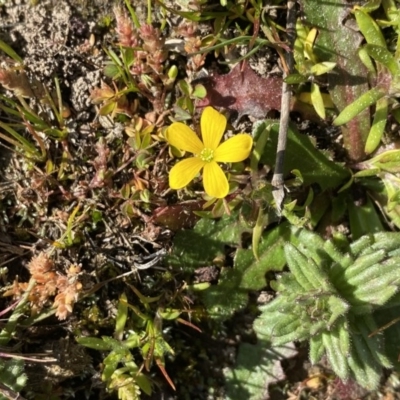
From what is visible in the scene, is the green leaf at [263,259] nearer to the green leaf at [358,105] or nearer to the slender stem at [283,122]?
the slender stem at [283,122]

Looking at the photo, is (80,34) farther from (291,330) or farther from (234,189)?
(291,330)

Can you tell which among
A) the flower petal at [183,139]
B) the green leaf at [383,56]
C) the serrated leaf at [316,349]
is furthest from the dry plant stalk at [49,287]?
the green leaf at [383,56]

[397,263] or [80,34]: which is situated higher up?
[80,34]

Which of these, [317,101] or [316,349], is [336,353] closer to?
[316,349]

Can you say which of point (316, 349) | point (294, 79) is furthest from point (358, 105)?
point (316, 349)

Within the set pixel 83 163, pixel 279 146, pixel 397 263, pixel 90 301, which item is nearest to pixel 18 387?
pixel 90 301

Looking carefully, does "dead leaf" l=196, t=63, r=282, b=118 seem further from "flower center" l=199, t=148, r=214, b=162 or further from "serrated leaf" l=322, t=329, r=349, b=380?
"serrated leaf" l=322, t=329, r=349, b=380
